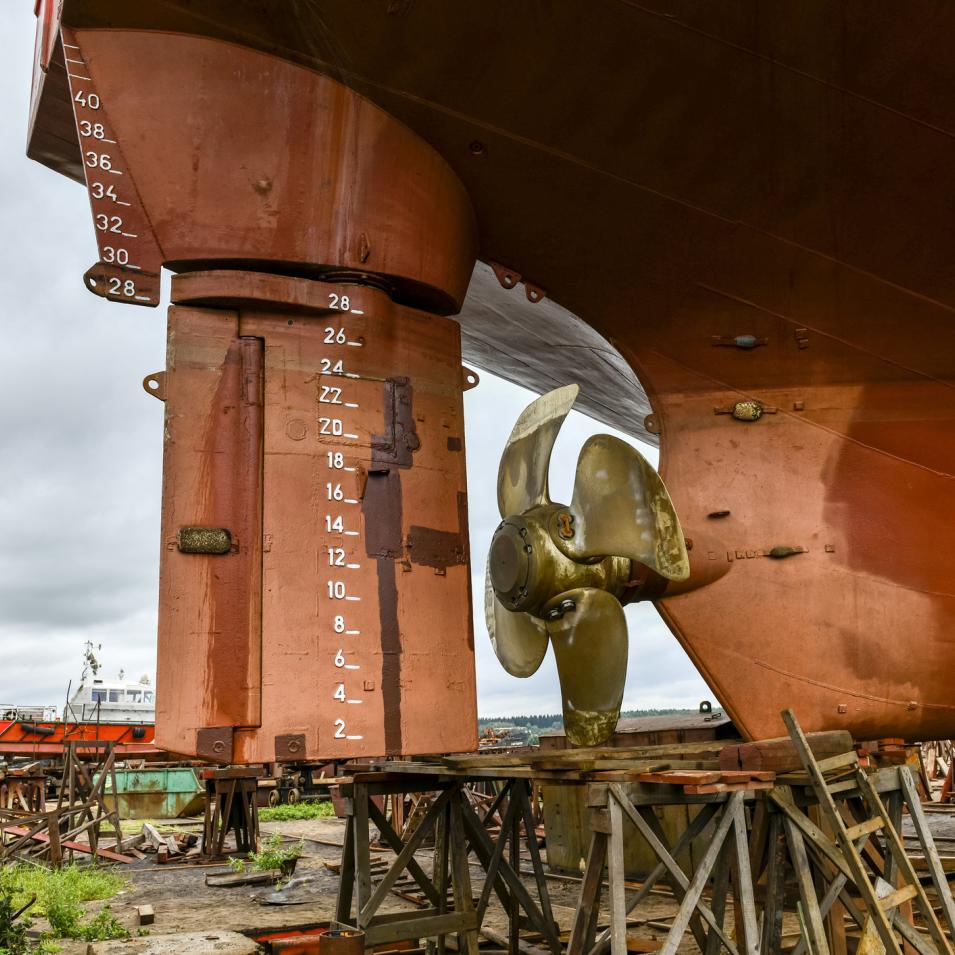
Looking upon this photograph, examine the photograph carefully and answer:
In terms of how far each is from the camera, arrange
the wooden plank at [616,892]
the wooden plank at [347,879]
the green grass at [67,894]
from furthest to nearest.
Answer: the green grass at [67,894] < the wooden plank at [347,879] < the wooden plank at [616,892]

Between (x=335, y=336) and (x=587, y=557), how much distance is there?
1.98 metres

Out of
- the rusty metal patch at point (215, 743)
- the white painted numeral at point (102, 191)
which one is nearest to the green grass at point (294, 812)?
the rusty metal patch at point (215, 743)

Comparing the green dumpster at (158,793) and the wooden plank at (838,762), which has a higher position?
the wooden plank at (838,762)

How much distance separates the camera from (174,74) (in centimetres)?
534

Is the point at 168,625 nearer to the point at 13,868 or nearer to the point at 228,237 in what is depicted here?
the point at 228,237

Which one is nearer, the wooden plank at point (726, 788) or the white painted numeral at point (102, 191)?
the wooden plank at point (726, 788)

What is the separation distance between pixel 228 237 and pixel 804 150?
3.35m

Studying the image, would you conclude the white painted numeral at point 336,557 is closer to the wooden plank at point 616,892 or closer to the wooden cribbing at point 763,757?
the wooden plank at point 616,892

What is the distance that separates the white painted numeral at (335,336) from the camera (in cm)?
548

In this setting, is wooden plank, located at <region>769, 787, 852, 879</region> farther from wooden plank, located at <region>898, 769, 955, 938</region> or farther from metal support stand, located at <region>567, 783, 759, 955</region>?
wooden plank, located at <region>898, 769, 955, 938</region>

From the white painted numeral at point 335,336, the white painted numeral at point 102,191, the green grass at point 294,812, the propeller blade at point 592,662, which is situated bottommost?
the green grass at point 294,812

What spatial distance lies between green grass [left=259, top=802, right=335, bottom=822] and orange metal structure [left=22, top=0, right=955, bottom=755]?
13.5m

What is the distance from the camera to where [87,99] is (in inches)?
206

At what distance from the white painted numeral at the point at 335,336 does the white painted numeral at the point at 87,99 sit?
5.55 feet
